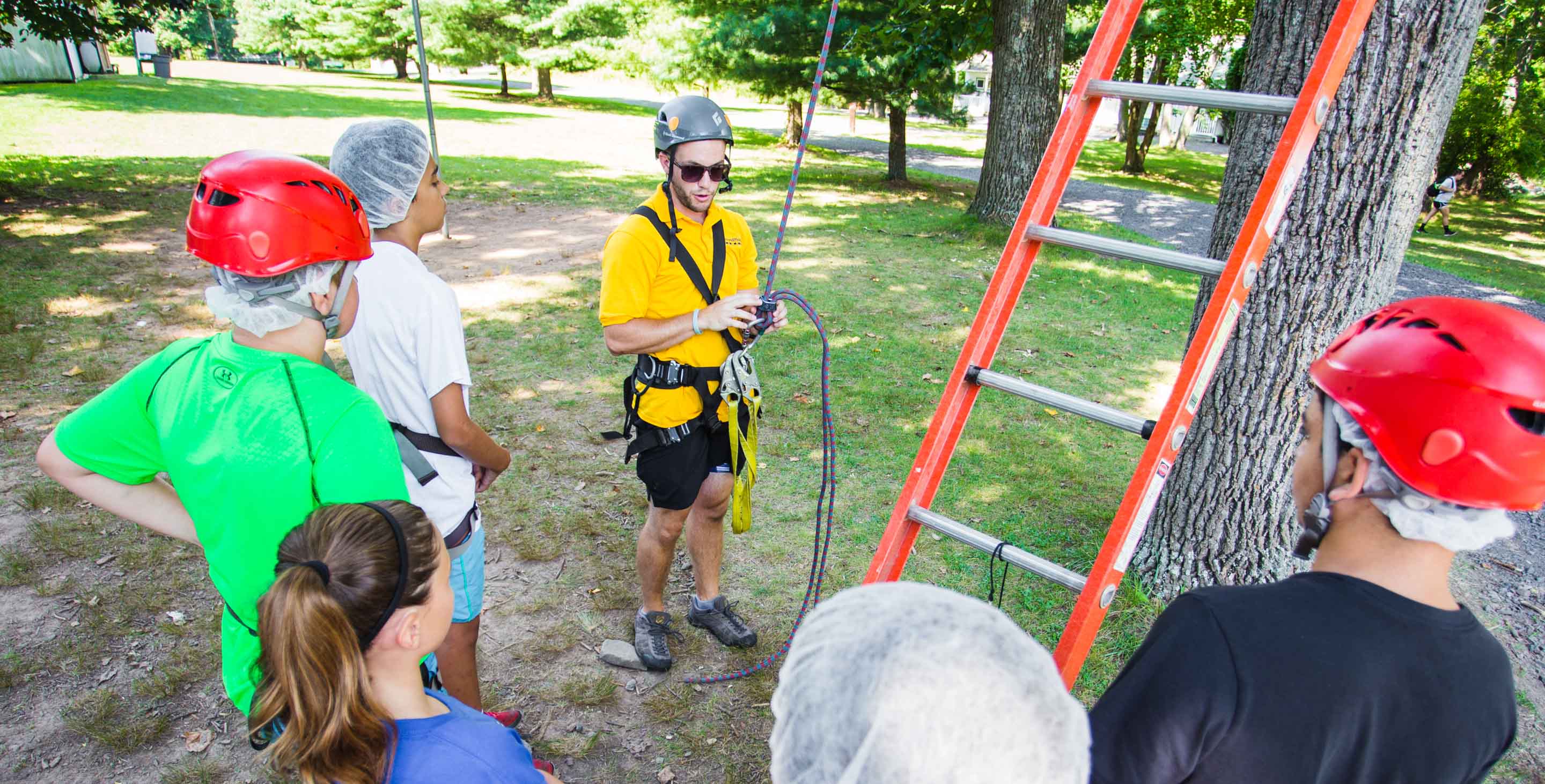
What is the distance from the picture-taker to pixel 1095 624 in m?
2.09

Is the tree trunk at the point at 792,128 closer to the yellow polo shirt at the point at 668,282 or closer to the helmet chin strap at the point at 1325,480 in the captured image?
the yellow polo shirt at the point at 668,282

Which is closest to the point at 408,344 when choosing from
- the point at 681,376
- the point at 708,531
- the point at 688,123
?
the point at 681,376

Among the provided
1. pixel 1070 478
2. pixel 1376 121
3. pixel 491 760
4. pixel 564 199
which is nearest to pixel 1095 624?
pixel 491 760

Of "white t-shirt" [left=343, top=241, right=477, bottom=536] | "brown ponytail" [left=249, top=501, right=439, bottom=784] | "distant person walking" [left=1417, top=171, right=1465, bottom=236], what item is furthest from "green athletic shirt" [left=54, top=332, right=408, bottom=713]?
"distant person walking" [left=1417, top=171, right=1465, bottom=236]

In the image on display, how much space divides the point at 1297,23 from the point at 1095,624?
2.40 metres

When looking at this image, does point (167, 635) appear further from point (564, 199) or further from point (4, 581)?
point (564, 199)

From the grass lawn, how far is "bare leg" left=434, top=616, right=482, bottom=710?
466 mm

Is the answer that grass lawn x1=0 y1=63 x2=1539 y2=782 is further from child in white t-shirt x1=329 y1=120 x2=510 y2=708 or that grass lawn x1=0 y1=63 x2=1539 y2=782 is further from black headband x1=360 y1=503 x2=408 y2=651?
black headband x1=360 y1=503 x2=408 y2=651

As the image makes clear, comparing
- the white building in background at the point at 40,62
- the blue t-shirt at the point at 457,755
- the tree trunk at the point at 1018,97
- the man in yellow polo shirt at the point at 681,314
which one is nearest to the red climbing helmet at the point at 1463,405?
the blue t-shirt at the point at 457,755

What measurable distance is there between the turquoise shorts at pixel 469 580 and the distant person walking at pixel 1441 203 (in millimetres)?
20348

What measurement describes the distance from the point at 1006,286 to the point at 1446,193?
20381 millimetres

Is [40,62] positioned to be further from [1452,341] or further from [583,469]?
[1452,341]

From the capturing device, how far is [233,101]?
2566 centimetres

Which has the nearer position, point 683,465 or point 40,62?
point 683,465
